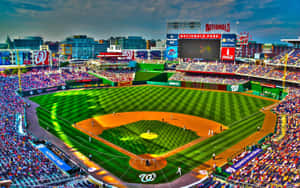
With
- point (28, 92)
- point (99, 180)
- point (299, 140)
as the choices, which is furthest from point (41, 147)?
point (28, 92)

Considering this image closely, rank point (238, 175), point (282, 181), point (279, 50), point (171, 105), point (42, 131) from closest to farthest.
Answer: point (282, 181)
point (238, 175)
point (42, 131)
point (171, 105)
point (279, 50)

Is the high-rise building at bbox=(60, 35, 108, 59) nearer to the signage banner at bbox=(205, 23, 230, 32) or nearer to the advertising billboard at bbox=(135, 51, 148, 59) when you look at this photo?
the advertising billboard at bbox=(135, 51, 148, 59)

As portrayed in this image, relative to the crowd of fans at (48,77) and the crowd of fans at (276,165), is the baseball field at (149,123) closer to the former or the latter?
the crowd of fans at (48,77)

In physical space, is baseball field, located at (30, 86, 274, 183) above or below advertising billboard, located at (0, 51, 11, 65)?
below

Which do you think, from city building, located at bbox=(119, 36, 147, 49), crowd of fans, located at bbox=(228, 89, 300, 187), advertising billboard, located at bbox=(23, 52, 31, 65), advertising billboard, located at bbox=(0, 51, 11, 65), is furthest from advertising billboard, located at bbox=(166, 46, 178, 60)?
city building, located at bbox=(119, 36, 147, 49)

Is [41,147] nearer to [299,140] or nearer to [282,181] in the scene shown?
[282,181]

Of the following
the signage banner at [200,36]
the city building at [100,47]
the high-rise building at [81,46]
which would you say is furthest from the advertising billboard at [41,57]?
the city building at [100,47]

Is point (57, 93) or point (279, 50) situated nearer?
point (57, 93)
